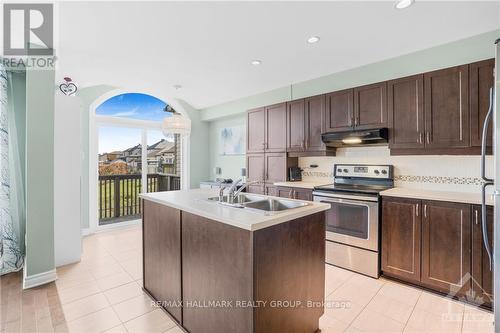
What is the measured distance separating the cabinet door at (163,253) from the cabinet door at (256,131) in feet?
7.68

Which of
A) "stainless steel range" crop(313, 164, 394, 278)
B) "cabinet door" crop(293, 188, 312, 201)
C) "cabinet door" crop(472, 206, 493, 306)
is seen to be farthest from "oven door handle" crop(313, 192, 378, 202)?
"cabinet door" crop(472, 206, 493, 306)

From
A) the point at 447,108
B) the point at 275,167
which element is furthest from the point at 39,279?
the point at 447,108

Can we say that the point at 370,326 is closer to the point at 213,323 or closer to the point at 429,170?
the point at 213,323

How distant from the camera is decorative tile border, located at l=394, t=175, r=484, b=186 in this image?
103 inches

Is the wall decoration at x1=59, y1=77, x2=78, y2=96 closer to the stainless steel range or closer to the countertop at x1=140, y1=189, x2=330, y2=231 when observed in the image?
the countertop at x1=140, y1=189, x2=330, y2=231

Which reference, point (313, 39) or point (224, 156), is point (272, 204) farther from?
point (224, 156)

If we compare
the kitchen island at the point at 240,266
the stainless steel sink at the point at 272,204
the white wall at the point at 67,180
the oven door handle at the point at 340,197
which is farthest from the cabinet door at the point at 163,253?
the oven door handle at the point at 340,197

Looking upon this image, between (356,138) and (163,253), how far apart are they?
2.52 meters

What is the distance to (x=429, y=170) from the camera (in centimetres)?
290

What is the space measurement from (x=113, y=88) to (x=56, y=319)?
3.74 meters

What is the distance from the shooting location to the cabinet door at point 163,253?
6.47 ft

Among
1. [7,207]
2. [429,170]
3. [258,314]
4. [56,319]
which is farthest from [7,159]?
[429,170]

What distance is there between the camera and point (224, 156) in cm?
561

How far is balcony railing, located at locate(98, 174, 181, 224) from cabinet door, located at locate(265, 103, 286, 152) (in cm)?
271
